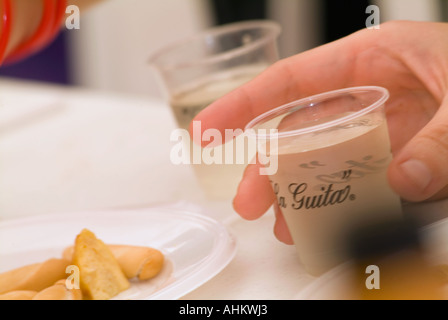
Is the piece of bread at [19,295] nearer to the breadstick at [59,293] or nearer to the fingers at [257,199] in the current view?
the breadstick at [59,293]

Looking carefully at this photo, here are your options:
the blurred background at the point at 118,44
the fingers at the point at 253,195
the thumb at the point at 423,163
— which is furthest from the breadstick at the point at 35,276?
the blurred background at the point at 118,44

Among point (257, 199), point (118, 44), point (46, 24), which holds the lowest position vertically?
point (118, 44)

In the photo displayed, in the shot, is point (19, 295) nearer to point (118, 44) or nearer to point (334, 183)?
point (334, 183)

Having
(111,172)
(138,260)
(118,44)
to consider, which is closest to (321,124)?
(138,260)

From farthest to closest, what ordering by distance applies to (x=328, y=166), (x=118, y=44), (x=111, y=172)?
1. (x=118, y=44)
2. (x=111, y=172)
3. (x=328, y=166)

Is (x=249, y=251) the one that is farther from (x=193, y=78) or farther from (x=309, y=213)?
(x=193, y=78)

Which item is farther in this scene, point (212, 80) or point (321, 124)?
point (212, 80)

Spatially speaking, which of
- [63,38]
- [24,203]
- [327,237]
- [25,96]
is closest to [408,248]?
[327,237]

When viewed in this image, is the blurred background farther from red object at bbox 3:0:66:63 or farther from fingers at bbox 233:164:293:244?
fingers at bbox 233:164:293:244
